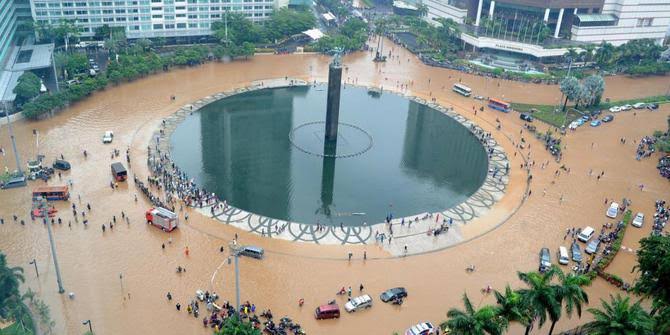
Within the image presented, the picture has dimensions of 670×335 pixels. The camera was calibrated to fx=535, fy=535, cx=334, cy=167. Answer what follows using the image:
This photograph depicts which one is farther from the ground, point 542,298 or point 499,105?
point 499,105

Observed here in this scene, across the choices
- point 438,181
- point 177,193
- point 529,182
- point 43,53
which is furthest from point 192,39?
point 529,182

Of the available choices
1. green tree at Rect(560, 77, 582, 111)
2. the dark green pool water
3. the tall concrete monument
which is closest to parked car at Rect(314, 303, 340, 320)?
the dark green pool water

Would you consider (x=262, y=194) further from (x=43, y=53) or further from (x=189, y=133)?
(x=43, y=53)

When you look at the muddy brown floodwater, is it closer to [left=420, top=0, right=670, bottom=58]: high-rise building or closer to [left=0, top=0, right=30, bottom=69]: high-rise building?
[left=0, top=0, right=30, bottom=69]: high-rise building

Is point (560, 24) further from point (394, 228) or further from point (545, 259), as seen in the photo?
point (394, 228)

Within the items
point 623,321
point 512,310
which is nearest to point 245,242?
point 512,310
